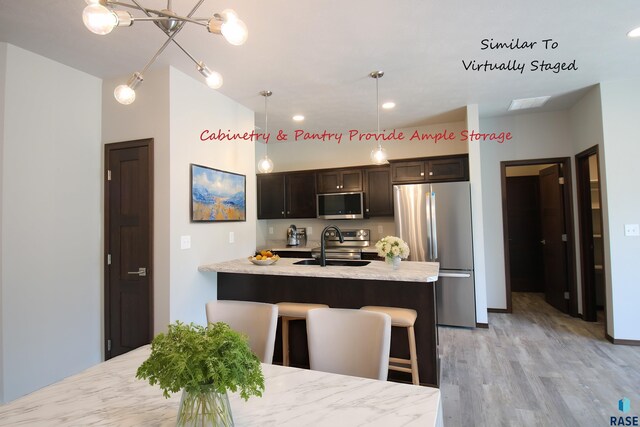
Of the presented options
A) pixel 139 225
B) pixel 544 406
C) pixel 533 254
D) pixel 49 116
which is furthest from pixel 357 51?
pixel 533 254

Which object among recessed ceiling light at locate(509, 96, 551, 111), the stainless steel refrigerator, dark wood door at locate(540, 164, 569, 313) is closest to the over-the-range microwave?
the stainless steel refrigerator

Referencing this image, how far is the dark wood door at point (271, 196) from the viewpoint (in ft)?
17.8

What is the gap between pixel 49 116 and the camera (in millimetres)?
2758

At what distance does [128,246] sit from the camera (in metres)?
3.02

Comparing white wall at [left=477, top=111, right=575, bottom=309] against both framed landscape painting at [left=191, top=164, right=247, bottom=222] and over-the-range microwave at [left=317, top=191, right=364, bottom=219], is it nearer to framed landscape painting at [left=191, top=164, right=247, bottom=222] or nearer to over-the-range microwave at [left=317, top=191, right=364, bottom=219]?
over-the-range microwave at [left=317, top=191, right=364, bottom=219]

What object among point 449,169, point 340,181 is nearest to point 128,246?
point 340,181

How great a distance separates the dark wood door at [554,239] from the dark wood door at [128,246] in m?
5.02

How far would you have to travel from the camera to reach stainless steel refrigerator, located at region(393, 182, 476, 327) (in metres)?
3.93

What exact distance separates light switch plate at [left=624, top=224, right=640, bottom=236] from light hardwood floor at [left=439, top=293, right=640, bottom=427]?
1.14m

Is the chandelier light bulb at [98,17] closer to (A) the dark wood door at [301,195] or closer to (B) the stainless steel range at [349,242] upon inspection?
(B) the stainless steel range at [349,242]

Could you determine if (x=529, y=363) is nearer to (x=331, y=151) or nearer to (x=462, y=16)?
(x=462, y=16)

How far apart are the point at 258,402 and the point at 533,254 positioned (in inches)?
242

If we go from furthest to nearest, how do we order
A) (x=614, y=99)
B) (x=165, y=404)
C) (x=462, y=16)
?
(x=614, y=99)
(x=462, y=16)
(x=165, y=404)

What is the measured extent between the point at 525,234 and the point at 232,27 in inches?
240
